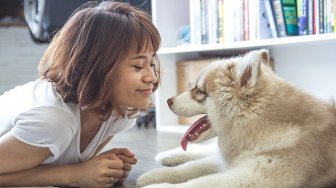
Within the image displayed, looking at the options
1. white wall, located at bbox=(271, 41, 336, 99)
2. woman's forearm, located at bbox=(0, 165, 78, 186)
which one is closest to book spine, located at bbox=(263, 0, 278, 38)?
white wall, located at bbox=(271, 41, 336, 99)

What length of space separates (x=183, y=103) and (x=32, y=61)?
1934 mm

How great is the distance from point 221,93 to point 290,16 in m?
1.14

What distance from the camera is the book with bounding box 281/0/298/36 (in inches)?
78.3

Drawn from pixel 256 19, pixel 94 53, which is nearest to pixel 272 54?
pixel 256 19

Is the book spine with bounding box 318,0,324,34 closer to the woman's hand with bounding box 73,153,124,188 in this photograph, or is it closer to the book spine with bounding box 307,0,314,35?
the book spine with bounding box 307,0,314,35

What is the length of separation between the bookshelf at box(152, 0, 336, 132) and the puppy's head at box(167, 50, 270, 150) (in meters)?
0.86

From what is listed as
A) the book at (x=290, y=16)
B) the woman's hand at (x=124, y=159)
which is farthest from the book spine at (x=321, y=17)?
the woman's hand at (x=124, y=159)

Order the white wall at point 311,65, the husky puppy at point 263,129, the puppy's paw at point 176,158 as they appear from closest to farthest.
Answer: the husky puppy at point 263,129, the puppy's paw at point 176,158, the white wall at point 311,65

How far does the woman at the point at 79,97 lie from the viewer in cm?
106

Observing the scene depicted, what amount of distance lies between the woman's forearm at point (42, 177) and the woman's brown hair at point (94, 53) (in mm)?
180

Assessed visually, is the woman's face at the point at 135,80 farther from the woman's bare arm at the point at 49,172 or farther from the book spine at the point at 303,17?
the book spine at the point at 303,17

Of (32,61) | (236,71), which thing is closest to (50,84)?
(236,71)

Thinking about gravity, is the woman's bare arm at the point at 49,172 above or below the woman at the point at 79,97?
below

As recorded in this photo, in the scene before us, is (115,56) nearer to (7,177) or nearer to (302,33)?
(7,177)
